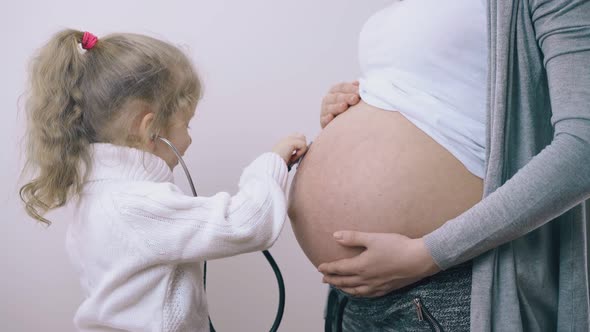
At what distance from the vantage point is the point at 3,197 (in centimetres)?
162

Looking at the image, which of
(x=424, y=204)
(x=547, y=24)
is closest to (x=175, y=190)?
(x=424, y=204)

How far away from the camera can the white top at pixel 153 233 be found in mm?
1026

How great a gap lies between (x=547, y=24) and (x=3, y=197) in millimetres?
1501

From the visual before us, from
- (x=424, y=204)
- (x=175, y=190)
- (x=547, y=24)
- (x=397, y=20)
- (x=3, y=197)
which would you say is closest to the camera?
(x=547, y=24)

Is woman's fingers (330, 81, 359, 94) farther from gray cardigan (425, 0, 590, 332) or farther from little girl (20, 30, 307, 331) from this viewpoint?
gray cardigan (425, 0, 590, 332)

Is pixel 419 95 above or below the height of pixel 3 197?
above

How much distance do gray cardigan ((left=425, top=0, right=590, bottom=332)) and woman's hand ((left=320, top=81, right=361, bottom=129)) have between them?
0.31 m

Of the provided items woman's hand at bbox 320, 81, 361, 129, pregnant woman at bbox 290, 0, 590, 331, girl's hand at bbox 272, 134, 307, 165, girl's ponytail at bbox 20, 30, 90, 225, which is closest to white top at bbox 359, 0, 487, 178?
pregnant woman at bbox 290, 0, 590, 331

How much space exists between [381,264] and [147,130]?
1.94ft

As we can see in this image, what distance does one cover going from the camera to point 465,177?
2.79 feet

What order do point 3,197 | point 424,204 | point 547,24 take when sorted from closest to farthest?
point 547,24, point 424,204, point 3,197

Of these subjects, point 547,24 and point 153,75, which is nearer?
point 547,24

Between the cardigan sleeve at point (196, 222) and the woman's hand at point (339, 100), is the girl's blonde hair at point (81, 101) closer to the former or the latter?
the cardigan sleeve at point (196, 222)

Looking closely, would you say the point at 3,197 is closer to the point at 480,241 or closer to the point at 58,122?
the point at 58,122
